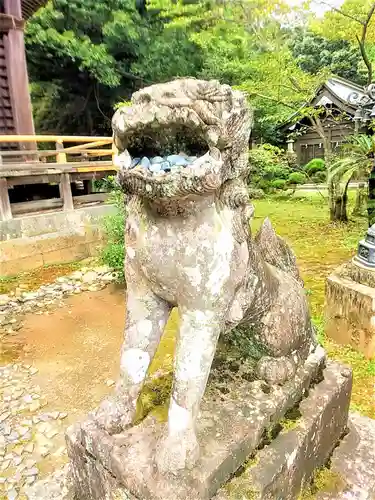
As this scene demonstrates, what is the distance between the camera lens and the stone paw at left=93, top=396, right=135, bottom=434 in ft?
4.62

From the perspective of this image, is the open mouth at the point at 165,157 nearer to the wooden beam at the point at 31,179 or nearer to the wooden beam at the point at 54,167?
the wooden beam at the point at 54,167

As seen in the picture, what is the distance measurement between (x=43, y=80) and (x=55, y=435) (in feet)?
40.4

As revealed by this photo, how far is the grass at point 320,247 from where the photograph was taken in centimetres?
297

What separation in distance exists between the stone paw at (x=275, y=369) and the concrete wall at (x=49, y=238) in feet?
16.4

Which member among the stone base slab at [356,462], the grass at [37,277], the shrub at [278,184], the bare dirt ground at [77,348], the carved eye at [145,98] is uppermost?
the carved eye at [145,98]

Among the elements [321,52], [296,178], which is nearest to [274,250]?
[296,178]

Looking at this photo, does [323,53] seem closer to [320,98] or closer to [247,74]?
[320,98]

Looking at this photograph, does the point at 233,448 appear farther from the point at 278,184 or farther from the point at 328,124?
the point at 328,124

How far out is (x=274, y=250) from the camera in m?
1.79

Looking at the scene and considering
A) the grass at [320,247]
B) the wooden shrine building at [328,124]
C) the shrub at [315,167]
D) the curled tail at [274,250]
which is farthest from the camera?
the shrub at [315,167]

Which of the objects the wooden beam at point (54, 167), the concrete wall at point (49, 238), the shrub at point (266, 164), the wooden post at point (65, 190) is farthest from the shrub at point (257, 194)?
the wooden post at point (65, 190)

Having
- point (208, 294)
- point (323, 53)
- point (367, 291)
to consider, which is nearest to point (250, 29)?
point (367, 291)

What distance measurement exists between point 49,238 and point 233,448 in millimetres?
5502

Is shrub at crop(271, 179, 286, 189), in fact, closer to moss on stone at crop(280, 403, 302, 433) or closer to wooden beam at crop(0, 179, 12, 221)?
wooden beam at crop(0, 179, 12, 221)
